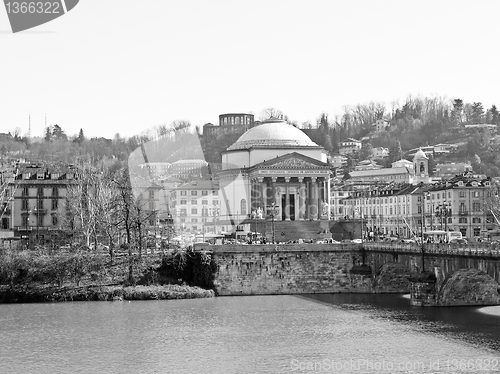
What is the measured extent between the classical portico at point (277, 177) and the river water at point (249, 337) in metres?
44.5

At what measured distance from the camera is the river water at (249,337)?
46.9m

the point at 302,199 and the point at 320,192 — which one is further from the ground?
the point at 320,192

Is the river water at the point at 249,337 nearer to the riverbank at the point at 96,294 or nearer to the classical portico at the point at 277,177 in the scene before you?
the riverbank at the point at 96,294

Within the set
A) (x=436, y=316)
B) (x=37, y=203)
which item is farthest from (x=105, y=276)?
(x=37, y=203)

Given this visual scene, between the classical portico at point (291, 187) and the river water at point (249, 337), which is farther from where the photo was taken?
the classical portico at point (291, 187)

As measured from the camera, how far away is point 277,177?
117125 mm

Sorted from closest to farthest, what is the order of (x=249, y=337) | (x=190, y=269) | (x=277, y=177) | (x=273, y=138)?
(x=249, y=337), (x=190, y=269), (x=277, y=177), (x=273, y=138)

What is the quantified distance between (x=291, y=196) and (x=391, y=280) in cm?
3994

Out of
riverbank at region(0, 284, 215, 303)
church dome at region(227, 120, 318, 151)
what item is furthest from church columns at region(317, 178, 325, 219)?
riverbank at region(0, 284, 215, 303)

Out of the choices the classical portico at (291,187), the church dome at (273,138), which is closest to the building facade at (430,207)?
the classical portico at (291,187)

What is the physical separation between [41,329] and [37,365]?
12.0 metres

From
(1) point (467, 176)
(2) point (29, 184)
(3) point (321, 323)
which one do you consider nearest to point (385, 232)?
(1) point (467, 176)

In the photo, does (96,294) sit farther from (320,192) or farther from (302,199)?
(320,192)

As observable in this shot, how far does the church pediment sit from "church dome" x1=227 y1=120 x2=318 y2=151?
3.26 meters
